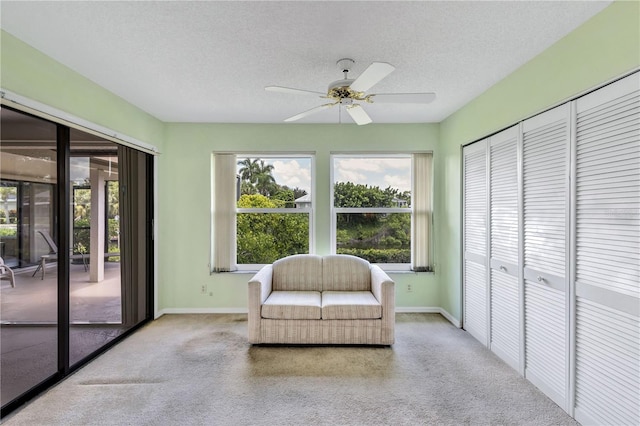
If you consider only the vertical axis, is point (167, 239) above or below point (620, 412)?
above

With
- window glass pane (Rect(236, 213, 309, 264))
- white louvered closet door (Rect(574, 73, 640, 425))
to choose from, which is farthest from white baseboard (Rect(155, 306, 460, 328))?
white louvered closet door (Rect(574, 73, 640, 425))

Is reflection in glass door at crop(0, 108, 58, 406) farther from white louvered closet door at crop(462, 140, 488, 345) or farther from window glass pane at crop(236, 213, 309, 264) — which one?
white louvered closet door at crop(462, 140, 488, 345)

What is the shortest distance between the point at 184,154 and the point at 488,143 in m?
3.70

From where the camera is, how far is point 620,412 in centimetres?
174

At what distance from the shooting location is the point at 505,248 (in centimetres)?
282

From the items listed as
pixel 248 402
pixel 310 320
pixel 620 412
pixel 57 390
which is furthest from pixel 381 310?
pixel 57 390

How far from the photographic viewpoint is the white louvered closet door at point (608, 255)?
168 centimetres

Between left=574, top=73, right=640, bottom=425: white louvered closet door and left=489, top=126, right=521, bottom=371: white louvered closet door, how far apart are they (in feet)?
2.10

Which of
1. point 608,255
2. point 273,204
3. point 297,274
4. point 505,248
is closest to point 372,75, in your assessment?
point 608,255

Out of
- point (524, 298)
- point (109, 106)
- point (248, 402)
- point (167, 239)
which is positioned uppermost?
point (109, 106)

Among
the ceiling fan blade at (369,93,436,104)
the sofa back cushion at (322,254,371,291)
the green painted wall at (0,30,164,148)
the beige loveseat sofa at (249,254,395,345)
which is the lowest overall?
the beige loveseat sofa at (249,254,395,345)

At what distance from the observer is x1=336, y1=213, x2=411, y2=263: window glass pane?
14.0 ft

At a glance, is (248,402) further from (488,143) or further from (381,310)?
(488,143)

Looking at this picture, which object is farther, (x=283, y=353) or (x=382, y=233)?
(x=382, y=233)
